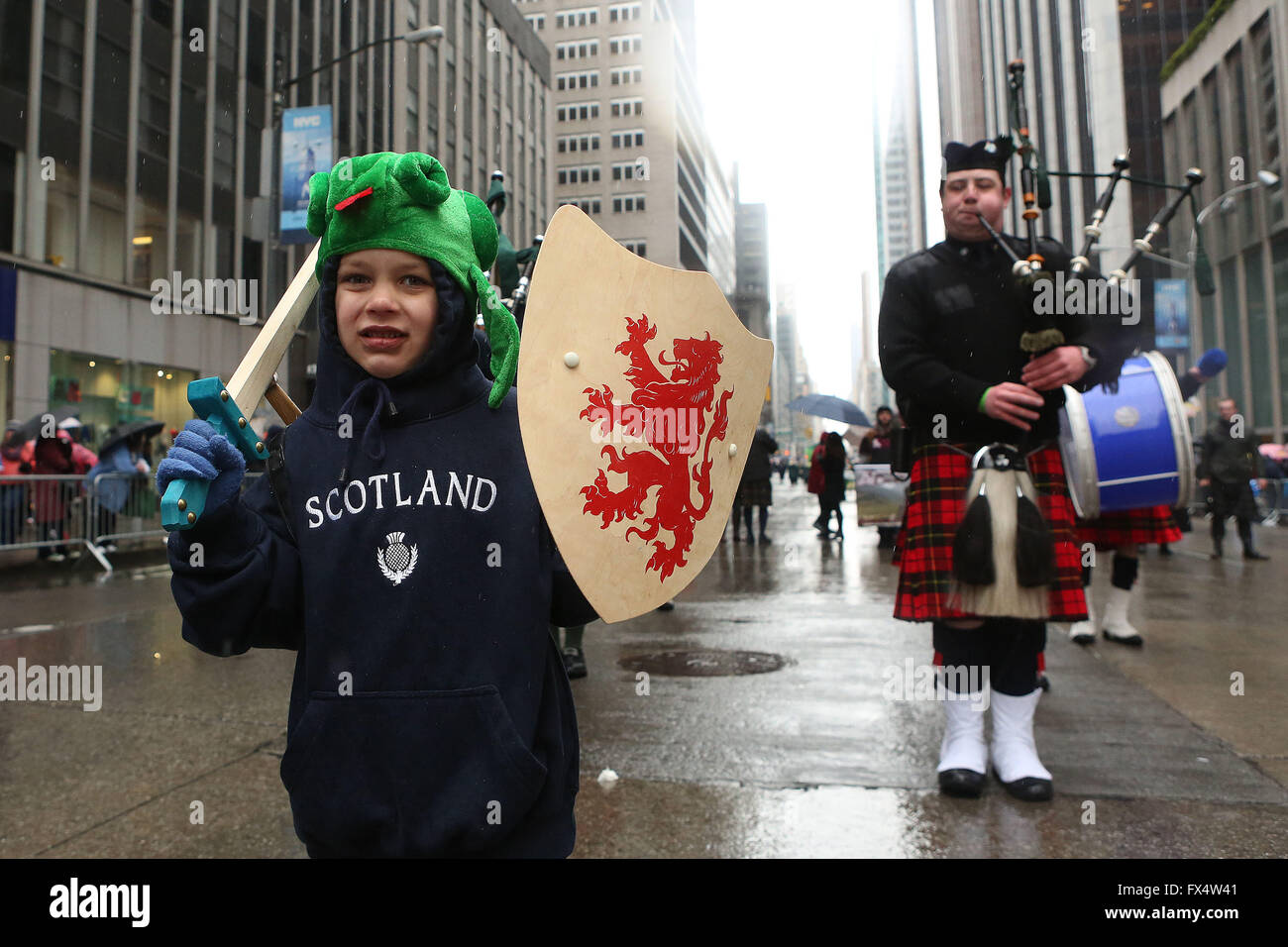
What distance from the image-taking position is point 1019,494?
3.06 metres

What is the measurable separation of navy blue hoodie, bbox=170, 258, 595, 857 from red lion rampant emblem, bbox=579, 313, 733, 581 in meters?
0.16

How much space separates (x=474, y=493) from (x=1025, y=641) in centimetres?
229

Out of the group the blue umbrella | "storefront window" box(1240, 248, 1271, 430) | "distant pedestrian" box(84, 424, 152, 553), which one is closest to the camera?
the blue umbrella

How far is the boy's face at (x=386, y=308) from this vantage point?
155cm

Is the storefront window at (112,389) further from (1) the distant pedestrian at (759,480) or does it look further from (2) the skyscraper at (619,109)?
(2) the skyscraper at (619,109)

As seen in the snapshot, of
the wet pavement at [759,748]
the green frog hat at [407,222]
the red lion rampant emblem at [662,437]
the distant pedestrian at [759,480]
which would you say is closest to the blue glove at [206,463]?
the green frog hat at [407,222]

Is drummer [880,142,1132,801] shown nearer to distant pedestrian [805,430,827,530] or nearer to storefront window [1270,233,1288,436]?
distant pedestrian [805,430,827,530]

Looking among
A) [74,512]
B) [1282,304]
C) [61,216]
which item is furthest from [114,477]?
[1282,304]

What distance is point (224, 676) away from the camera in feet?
15.3

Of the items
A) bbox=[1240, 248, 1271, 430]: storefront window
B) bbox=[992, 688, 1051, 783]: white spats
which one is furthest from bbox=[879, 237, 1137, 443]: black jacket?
bbox=[1240, 248, 1271, 430]: storefront window

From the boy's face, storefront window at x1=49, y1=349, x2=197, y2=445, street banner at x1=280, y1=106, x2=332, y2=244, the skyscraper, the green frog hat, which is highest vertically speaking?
the skyscraper

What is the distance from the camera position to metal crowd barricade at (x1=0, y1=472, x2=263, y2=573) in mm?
9758

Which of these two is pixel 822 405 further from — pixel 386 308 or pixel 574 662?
pixel 386 308
